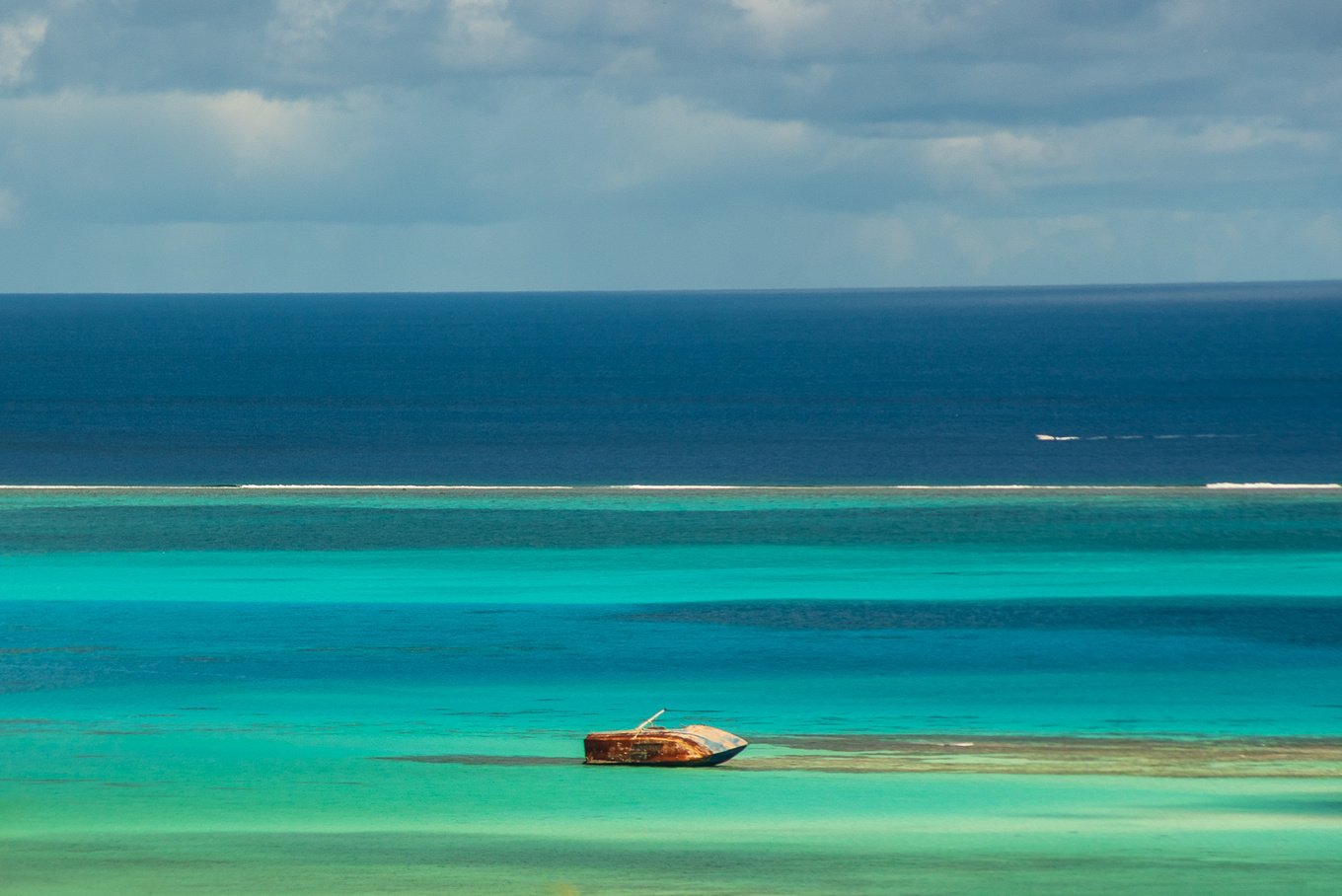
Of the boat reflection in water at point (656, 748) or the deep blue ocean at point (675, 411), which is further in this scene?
the deep blue ocean at point (675, 411)

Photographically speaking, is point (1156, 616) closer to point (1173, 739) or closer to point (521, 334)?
point (1173, 739)

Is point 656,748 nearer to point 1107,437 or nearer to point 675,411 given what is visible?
point 1107,437

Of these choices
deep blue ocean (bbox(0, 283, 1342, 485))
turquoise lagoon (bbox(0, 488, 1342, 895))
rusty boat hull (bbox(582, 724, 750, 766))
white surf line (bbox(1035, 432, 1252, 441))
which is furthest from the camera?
white surf line (bbox(1035, 432, 1252, 441))

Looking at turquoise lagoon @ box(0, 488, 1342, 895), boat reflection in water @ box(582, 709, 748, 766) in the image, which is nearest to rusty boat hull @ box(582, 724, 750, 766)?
boat reflection in water @ box(582, 709, 748, 766)

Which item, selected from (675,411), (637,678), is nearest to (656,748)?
(637,678)

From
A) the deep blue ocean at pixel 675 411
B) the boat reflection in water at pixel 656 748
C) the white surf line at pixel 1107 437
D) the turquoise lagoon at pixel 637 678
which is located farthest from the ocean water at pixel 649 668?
the white surf line at pixel 1107 437

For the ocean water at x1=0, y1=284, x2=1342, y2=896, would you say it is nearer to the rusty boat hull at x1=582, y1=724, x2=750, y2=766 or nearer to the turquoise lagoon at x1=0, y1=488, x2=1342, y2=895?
the turquoise lagoon at x1=0, y1=488, x2=1342, y2=895

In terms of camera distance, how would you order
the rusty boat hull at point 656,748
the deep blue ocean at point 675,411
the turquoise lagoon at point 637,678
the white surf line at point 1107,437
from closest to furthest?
1. the turquoise lagoon at point 637,678
2. the rusty boat hull at point 656,748
3. the deep blue ocean at point 675,411
4. the white surf line at point 1107,437

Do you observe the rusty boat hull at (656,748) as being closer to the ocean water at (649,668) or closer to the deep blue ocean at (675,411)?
the ocean water at (649,668)
